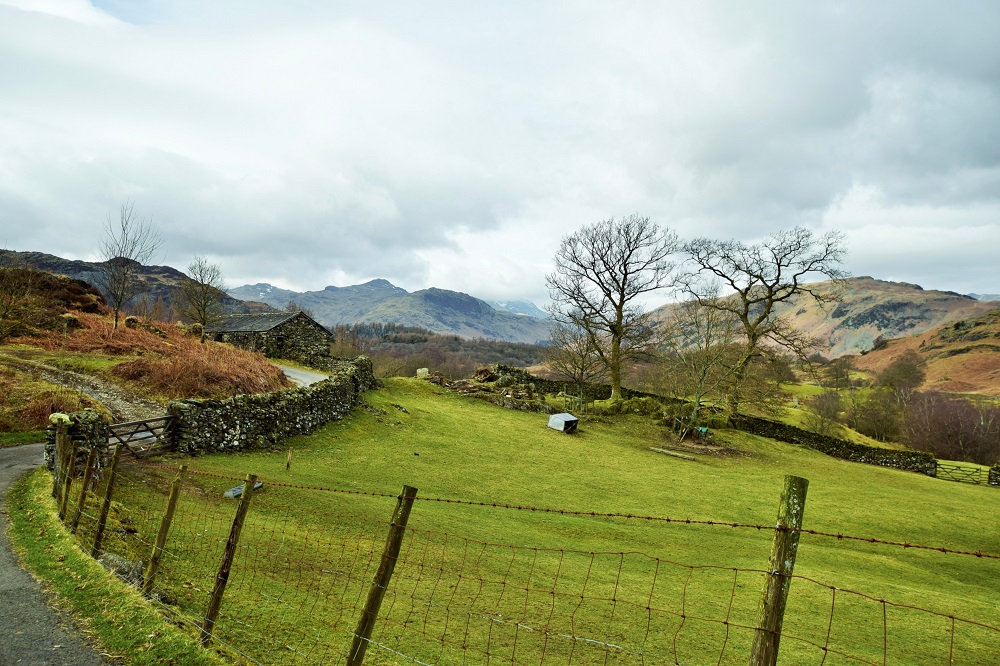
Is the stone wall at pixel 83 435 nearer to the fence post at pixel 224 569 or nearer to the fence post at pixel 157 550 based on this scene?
the fence post at pixel 157 550

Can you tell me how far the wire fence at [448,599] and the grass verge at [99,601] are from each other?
0.82 feet

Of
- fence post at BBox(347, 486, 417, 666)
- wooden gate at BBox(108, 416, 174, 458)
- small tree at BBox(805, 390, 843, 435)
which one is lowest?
wooden gate at BBox(108, 416, 174, 458)

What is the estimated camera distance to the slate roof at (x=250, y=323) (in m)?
43.0

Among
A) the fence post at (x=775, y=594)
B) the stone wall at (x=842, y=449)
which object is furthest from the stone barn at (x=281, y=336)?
the fence post at (x=775, y=594)

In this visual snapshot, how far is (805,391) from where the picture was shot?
79250 mm

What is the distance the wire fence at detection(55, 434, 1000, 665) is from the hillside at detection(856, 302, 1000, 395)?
117474mm

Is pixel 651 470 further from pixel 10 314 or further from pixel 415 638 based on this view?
pixel 10 314

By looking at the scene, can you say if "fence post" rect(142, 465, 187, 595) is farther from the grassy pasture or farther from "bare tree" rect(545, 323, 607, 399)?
"bare tree" rect(545, 323, 607, 399)

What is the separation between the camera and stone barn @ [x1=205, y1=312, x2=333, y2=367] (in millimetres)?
42469

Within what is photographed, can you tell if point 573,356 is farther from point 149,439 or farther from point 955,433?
point 955,433

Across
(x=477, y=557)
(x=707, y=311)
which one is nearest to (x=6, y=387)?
(x=477, y=557)

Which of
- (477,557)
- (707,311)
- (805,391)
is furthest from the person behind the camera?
(805,391)

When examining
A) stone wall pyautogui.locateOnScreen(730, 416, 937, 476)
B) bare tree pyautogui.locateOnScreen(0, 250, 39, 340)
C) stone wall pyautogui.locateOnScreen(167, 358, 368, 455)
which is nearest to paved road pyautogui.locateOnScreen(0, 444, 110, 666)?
stone wall pyautogui.locateOnScreen(167, 358, 368, 455)

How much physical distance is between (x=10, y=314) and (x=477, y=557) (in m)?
29.9
